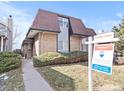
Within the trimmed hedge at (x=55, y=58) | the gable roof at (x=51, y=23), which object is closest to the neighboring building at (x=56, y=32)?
the gable roof at (x=51, y=23)

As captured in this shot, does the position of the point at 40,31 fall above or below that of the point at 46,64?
above

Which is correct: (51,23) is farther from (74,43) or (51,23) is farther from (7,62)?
(7,62)

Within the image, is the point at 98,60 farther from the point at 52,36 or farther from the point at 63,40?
the point at 63,40

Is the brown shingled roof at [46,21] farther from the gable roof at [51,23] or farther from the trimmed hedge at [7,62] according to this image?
the trimmed hedge at [7,62]

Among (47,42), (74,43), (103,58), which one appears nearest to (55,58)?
(47,42)

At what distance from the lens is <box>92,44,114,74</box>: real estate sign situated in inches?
204

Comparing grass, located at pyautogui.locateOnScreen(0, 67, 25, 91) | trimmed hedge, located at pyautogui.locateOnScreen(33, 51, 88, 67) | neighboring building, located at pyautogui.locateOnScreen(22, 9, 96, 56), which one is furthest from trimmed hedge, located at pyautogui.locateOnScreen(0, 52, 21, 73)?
neighboring building, located at pyautogui.locateOnScreen(22, 9, 96, 56)

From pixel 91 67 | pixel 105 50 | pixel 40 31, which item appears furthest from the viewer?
pixel 40 31

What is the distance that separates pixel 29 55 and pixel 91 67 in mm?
24241

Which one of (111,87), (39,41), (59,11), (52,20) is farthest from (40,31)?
(111,87)

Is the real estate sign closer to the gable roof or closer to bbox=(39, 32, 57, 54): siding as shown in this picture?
the gable roof

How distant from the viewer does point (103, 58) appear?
547cm

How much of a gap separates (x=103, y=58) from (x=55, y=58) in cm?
1100

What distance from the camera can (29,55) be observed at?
29.5m
